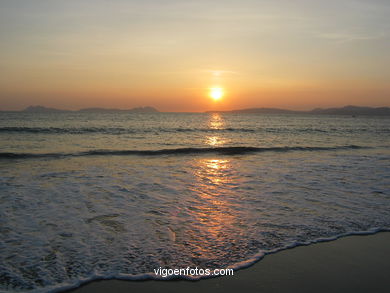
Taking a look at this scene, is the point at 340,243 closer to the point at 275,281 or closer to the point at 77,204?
the point at 275,281

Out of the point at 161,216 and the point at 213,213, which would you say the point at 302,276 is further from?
the point at 161,216

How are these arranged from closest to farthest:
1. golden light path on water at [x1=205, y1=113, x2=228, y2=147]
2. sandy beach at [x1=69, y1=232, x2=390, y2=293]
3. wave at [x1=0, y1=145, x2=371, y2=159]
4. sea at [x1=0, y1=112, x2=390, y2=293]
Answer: sandy beach at [x1=69, y1=232, x2=390, y2=293] → sea at [x1=0, y1=112, x2=390, y2=293] → wave at [x1=0, y1=145, x2=371, y2=159] → golden light path on water at [x1=205, y1=113, x2=228, y2=147]

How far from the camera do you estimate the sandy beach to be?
11.0 feet

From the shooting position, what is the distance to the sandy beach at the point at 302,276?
3.34 metres

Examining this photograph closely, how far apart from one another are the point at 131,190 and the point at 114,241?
132 inches

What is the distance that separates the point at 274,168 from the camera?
1169cm

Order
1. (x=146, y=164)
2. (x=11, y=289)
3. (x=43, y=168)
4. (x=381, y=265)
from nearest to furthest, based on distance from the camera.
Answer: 1. (x=11, y=289)
2. (x=381, y=265)
3. (x=43, y=168)
4. (x=146, y=164)

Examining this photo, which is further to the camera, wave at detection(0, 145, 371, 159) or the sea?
wave at detection(0, 145, 371, 159)

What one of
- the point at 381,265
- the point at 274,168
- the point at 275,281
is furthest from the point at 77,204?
the point at 274,168

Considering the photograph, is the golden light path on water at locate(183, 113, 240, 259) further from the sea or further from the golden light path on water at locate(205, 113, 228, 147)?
the golden light path on water at locate(205, 113, 228, 147)

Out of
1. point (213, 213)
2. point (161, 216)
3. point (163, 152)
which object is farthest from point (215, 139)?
point (161, 216)

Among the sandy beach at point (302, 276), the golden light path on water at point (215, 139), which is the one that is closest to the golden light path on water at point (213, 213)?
the sandy beach at point (302, 276)

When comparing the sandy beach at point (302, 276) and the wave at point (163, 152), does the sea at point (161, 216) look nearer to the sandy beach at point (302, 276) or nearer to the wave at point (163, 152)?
the sandy beach at point (302, 276)

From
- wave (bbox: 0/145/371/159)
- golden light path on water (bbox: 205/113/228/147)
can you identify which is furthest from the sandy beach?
golden light path on water (bbox: 205/113/228/147)
